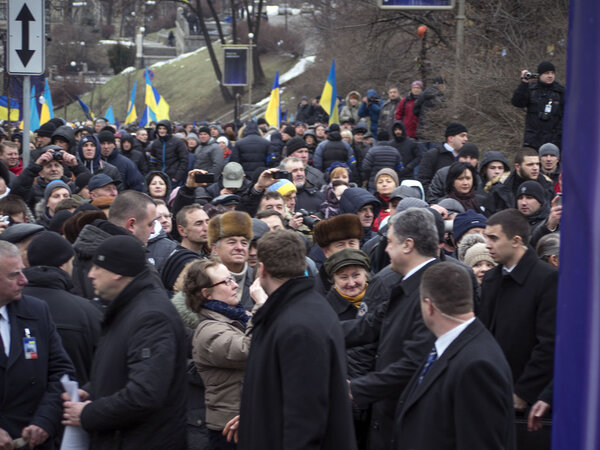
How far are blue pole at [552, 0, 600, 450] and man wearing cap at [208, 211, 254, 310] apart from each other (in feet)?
15.5

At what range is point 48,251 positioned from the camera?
5168mm

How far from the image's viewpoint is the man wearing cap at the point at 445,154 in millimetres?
11578

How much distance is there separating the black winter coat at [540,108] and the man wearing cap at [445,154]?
0.93 meters

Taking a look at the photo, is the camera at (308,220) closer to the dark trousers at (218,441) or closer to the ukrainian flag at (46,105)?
the dark trousers at (218,441)

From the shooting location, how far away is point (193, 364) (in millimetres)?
5059

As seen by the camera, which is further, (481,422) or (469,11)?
(469,11)

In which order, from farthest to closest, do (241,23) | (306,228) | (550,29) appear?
1. (241,23)
2. (550,29)
3. (306,228)

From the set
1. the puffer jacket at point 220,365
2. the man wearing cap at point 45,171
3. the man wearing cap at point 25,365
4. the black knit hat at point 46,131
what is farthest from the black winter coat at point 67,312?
the black knit hat at point 46,131

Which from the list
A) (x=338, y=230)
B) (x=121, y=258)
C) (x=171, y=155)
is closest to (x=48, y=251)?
(x=121, y=258)

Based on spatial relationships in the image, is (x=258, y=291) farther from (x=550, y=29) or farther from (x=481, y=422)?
(x=550, y=29)

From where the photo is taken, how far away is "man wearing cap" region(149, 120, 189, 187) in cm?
1575

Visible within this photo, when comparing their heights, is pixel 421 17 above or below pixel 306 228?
above

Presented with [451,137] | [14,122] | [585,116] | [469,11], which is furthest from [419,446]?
[14,122]

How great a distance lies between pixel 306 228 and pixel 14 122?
17231mm
